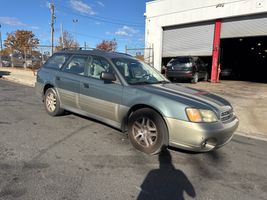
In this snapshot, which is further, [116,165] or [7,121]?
[7,121]

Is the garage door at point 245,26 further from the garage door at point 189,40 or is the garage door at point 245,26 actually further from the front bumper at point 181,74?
the front bumper at point 181,74

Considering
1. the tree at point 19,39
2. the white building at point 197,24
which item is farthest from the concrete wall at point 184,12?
the tree at point 19,39

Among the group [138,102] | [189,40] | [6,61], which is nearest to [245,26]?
[189,40]

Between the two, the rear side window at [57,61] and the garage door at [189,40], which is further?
the garage door at [189,40]

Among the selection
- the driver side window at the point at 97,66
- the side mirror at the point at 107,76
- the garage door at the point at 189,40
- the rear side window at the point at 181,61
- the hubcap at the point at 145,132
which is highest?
the garage door at the point at 189,40

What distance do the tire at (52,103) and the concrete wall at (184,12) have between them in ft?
42.5

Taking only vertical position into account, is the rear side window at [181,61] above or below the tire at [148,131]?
above

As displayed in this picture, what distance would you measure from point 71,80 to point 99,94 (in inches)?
41.0

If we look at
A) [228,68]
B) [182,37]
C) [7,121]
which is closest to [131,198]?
[7,121]

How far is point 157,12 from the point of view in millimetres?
19125

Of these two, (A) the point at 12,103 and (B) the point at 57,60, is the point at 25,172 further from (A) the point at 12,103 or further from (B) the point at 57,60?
(A) the point at 12,103

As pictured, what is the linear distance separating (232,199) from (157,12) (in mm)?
17768

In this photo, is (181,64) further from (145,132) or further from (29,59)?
(29,59)

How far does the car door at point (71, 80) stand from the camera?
222 inches
